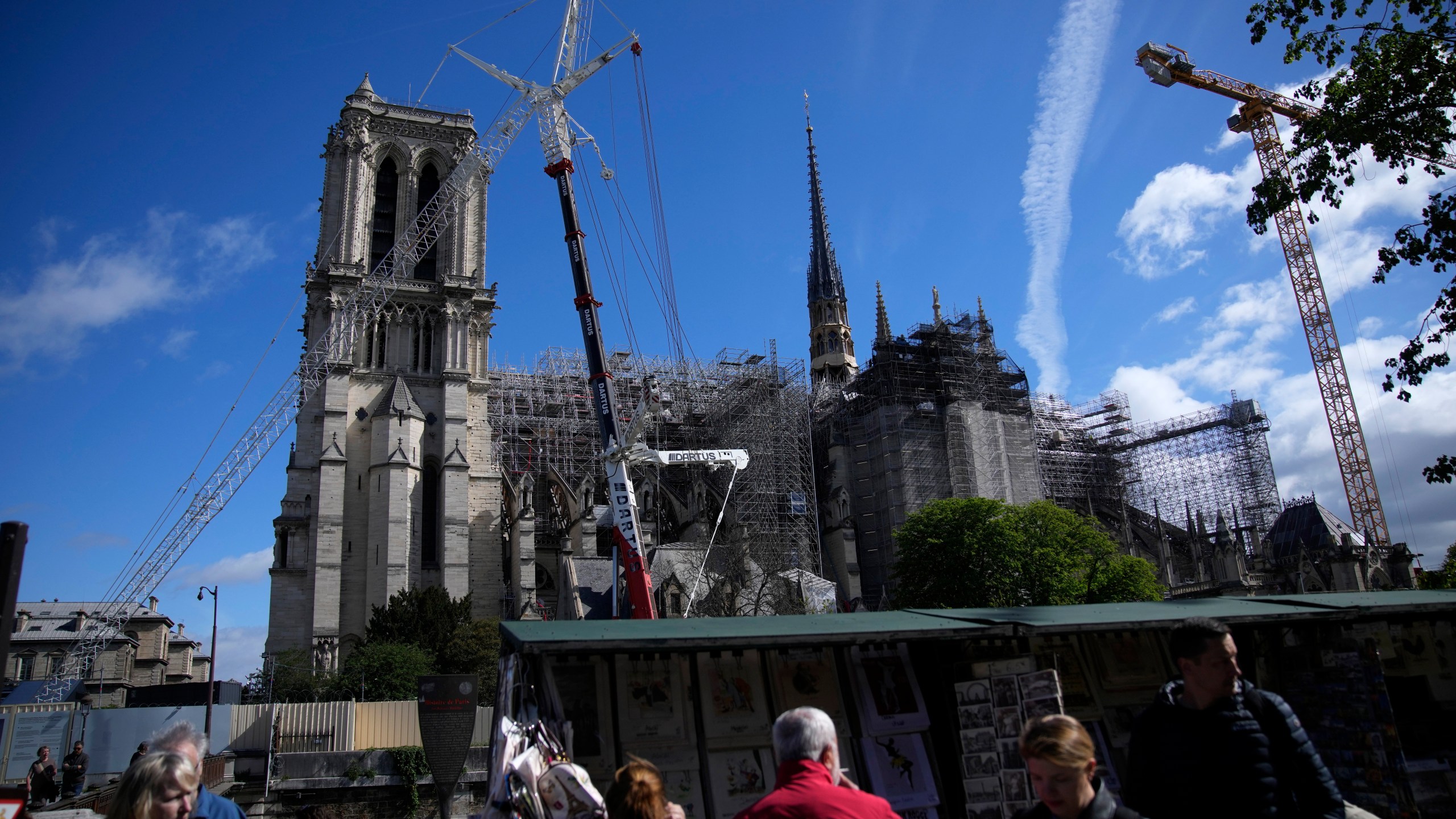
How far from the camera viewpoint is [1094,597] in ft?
123

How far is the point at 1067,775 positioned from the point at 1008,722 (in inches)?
173

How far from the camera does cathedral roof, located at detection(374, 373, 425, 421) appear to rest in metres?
43.2

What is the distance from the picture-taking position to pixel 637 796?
4211 mm

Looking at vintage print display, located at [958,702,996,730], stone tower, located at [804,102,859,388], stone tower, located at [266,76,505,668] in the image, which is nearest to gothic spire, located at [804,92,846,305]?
stone tower, located at [804,102,859,388]

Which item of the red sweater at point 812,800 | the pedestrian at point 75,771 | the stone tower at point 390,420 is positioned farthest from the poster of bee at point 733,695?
the stone tower at point 390,420

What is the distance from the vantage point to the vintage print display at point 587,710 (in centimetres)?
771

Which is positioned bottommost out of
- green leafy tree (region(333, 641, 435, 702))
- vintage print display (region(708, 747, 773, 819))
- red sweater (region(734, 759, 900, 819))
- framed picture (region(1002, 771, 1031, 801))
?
framed picture (region(1002, 771, 1031, 801))

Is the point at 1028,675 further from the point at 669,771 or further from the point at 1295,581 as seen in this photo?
the point at 1295,581

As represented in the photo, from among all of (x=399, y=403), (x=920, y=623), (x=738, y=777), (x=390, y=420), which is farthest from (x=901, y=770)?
(x=399, y=403)

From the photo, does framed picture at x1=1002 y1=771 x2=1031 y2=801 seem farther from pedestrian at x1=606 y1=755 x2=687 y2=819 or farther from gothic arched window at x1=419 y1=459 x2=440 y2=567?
gothic arched window at x1=419 y1=459 x2=440 y2=567

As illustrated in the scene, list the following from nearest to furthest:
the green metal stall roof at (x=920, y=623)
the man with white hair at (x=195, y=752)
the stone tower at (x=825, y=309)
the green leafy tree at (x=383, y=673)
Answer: the man with white hair at (x=195, y=752) → the green metal stall roof at (x=920, y=623) → the green leafy tree at (x=383, y=673) → the stone tower at (x=825, y=309)

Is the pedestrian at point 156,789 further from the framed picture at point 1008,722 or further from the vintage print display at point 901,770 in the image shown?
the framed picture at point 1008,722

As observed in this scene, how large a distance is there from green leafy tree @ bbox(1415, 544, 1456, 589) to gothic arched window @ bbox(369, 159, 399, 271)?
47.9 metres

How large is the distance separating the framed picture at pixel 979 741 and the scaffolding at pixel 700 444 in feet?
121
